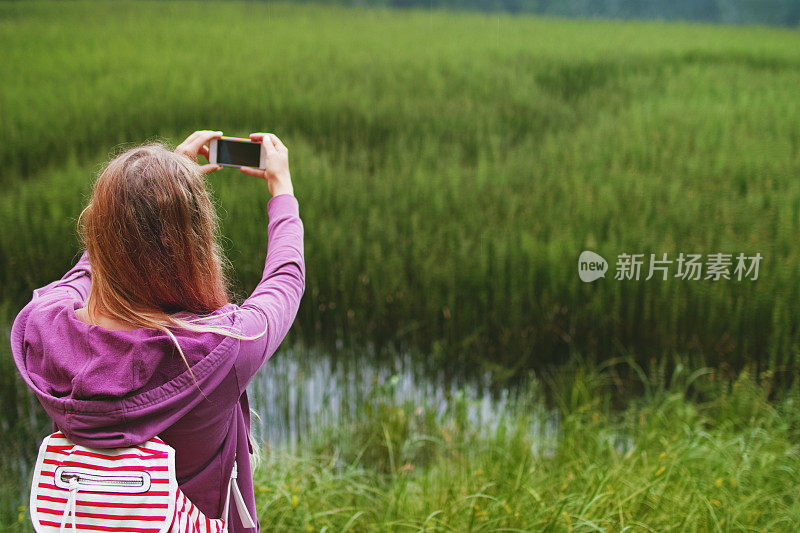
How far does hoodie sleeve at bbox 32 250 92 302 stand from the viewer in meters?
0.99

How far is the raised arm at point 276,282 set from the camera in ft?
3.02

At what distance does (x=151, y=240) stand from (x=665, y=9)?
8.24ft

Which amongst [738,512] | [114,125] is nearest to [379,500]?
[738,512]

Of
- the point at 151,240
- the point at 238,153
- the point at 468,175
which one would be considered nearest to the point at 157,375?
the point at 151,240

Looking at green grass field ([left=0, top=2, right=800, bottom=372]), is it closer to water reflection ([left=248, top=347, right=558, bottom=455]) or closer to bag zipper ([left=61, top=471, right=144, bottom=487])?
water reflection ([left=248, top=347, right=558, bottom=455])

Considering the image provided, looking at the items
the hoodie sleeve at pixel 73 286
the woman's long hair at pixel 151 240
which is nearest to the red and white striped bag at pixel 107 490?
the woman's long hair at pixel 151 240

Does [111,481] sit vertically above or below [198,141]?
below

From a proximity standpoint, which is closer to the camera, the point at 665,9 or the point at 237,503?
the point at 237,503

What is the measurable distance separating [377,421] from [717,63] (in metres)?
2.02

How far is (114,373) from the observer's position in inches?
32.3

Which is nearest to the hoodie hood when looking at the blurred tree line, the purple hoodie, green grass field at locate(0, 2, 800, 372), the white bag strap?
the purple hoodie

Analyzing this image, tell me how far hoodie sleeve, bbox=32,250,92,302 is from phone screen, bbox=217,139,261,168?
336mm

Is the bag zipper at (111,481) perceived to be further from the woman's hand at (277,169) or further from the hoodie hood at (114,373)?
the woman's hand at (277,169)

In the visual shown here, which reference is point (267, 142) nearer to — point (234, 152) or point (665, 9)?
point (234, 152)
